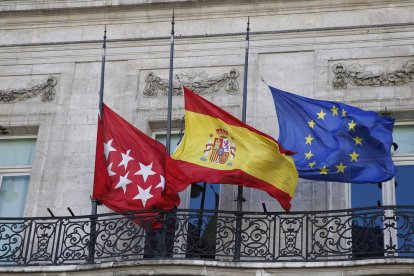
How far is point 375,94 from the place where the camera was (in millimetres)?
14672

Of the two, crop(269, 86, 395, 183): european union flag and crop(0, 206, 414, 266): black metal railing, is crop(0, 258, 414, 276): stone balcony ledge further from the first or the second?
crop(269, 86, 395, 183): european union flag

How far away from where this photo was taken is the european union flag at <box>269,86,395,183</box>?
534 inches

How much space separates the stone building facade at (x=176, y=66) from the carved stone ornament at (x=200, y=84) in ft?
0.05

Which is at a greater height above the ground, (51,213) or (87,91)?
(87,91)

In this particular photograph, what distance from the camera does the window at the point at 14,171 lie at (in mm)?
15117

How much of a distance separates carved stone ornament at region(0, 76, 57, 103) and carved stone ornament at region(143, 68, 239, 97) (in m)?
1.38

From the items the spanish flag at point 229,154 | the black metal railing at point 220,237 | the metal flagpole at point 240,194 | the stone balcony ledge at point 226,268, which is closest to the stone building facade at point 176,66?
the metal flagpole at point 240,194

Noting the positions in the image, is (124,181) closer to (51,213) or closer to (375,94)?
(51,213)

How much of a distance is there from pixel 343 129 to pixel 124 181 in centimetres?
287

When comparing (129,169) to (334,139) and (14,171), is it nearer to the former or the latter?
(14,171)

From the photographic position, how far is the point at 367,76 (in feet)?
48.4

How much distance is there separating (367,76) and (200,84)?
90.4 inches

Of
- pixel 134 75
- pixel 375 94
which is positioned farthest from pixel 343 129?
pixel 134 75

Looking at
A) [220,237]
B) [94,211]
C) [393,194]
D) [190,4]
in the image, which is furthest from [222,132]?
[190,4]
